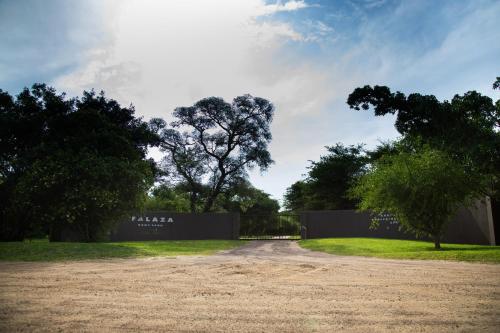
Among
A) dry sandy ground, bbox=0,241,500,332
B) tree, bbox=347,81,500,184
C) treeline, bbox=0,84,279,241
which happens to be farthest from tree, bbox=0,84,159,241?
tree, bbox=347,81,500,184

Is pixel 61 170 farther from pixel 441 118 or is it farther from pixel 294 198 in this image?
pixel 294 198

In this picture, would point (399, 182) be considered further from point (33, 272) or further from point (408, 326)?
point (33, 272)

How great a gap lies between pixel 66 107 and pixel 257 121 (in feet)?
57.0

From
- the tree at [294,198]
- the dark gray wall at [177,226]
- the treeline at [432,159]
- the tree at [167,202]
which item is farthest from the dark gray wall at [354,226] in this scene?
the tree at [294,198]

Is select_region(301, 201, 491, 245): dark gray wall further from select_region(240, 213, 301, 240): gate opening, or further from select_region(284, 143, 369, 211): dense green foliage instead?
select_region(284, 143, 369, 211): dense green foliage

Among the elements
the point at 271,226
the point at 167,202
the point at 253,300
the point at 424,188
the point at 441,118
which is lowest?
the point at 253,300

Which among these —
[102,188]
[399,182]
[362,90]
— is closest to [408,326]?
[362,90]

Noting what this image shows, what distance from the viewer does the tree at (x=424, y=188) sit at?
1529 cm

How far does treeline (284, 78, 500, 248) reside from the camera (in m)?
10.9

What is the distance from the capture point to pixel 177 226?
95.0 feet

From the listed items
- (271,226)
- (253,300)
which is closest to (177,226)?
(271,226)

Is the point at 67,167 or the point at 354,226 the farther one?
the point at 354,226

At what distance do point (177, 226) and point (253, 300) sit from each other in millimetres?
24096

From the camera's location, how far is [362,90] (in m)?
10.9
